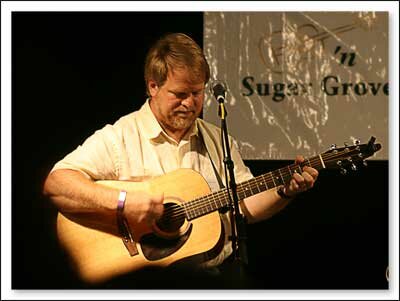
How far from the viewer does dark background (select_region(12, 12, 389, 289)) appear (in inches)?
111

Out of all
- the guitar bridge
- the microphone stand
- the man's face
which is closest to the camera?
the microphone stand

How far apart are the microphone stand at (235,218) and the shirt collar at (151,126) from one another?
0.46 feet

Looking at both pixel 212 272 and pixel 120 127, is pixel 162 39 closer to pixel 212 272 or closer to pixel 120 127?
pixel 120 127

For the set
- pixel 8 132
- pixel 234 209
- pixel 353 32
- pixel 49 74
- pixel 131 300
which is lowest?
pixel 131 300

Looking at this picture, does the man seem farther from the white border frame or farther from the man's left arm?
the white border frame

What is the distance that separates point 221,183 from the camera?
275cm

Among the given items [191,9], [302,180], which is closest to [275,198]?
[302,180]

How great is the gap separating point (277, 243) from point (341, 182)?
1.24 ft

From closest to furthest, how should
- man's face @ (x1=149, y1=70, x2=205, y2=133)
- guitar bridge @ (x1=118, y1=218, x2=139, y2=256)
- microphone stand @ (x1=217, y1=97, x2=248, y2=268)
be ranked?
microphone stand @ (x1=217, y1=97, x2=248, y2=268), guitar bridge @ (x1=118, y1=218, x2=139, y2=256), man's face @ (x1=149, y1=70, x2=205, y2=133)

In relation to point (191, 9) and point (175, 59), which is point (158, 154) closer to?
point (175, 59)

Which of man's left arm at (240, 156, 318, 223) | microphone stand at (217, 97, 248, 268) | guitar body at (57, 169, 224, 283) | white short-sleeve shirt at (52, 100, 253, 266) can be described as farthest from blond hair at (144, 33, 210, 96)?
man's left arm at (240, 156, 318, 223)

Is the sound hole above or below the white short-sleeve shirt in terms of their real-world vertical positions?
below

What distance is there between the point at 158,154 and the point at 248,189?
411 millimetres

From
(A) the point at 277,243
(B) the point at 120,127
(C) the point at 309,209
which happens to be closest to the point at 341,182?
(C) the point at 309,209
